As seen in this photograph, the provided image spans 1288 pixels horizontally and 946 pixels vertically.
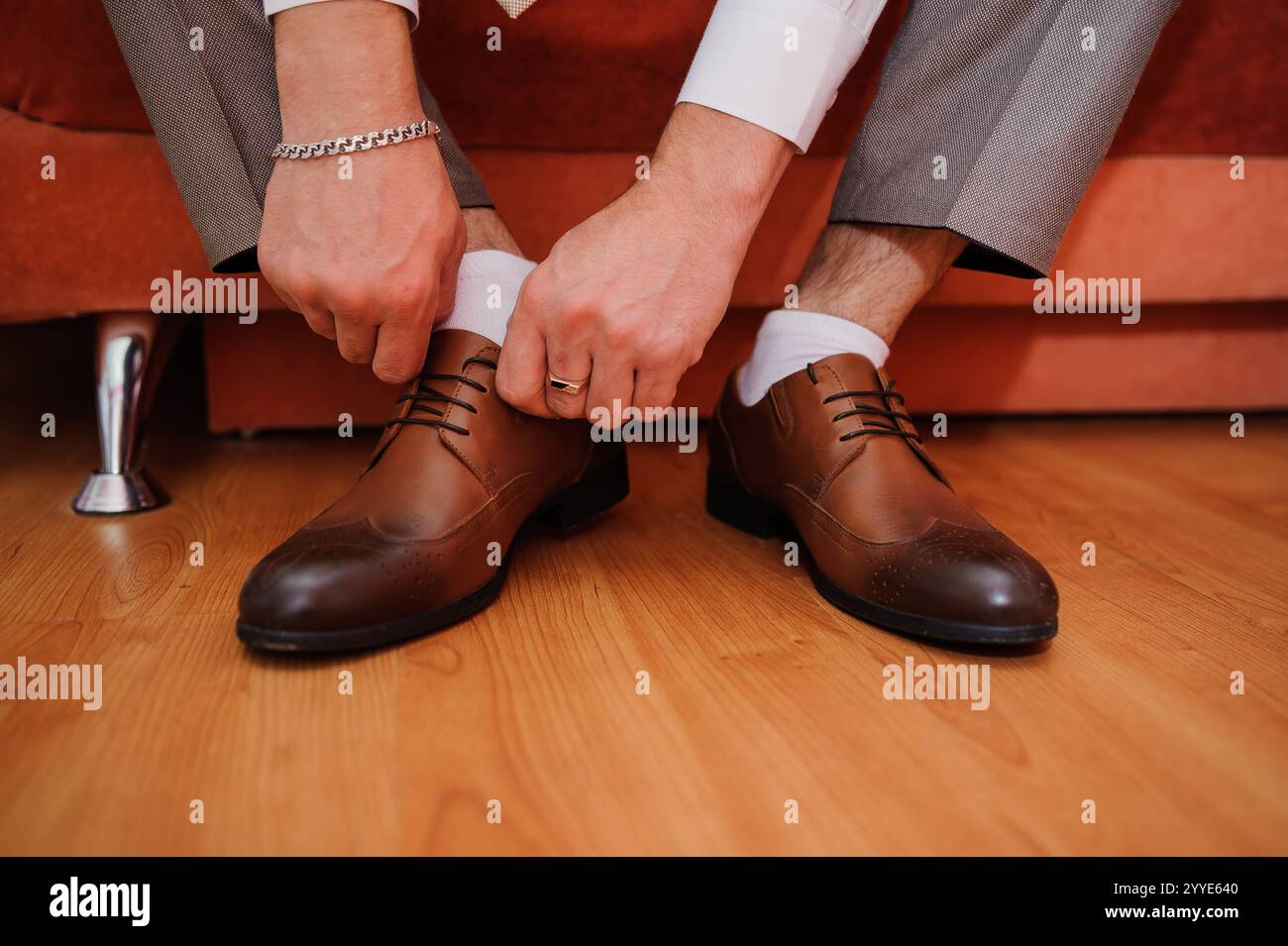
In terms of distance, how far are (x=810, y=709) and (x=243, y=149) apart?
0.55m

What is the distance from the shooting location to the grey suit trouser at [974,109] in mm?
651

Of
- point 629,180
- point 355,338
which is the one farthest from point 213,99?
point 629,180

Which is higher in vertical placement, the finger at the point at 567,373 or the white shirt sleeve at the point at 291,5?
the white shirt sleeve at the point at 291,5

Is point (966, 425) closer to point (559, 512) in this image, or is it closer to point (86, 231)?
point (559, 512)

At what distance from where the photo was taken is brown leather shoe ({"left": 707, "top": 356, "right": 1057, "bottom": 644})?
57 cm

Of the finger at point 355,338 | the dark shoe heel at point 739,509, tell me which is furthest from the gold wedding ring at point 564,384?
the dark shoe heel at point 739,509

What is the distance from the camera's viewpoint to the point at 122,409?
0.85m

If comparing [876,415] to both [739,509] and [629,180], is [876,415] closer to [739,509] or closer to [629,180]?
[739,509]

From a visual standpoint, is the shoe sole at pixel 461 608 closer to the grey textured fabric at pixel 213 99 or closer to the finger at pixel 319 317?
the finger at pixel 319 317

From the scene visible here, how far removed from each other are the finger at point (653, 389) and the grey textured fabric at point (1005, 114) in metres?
0.24

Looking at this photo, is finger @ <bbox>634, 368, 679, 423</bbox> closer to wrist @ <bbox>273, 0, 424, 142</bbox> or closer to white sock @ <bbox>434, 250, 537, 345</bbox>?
white sock @ <bbox>434, 250, 537, 345</bbox>

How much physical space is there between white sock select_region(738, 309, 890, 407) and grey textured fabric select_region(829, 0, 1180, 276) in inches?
3.5

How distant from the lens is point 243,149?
0.67 m

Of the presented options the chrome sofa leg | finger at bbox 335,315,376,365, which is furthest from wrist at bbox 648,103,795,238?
the chrome sofa leg
